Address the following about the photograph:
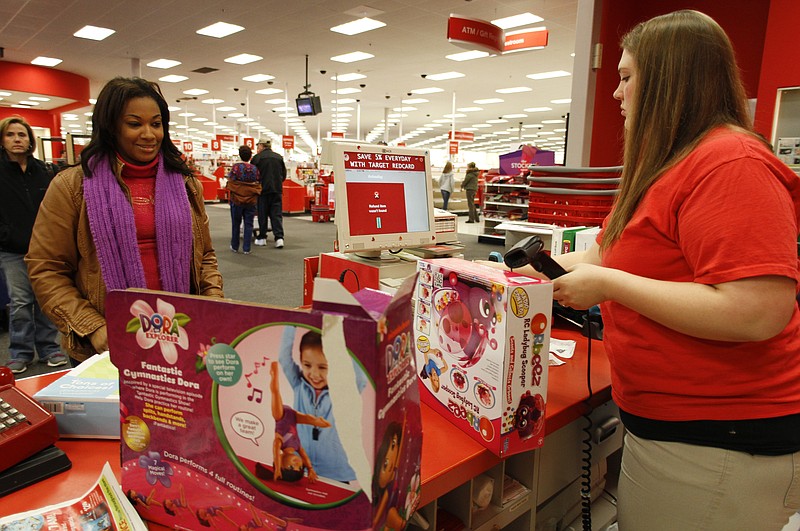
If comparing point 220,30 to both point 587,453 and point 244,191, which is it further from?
point 587,453

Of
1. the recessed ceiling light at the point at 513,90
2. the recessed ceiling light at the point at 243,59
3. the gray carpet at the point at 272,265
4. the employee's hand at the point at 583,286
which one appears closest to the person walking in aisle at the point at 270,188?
the gray carpet at the point at 272,265

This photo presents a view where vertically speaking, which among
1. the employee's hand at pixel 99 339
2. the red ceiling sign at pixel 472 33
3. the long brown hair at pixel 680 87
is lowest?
the employee's hand at pixel 99 339

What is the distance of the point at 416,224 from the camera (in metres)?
2.21

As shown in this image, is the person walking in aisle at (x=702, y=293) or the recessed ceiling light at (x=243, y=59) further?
the recessed ceiling light at (x=243, y=59)

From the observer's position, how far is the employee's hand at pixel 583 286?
3.08ft

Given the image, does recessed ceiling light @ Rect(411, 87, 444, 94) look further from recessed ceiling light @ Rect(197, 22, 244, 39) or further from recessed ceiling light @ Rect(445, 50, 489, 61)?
recessed ceiling light @ Rect(197, 22, 244, 39)

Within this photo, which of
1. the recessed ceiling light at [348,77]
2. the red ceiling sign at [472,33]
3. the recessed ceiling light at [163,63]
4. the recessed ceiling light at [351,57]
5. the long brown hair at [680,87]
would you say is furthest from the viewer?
the recessed ceiling light at [348,77]

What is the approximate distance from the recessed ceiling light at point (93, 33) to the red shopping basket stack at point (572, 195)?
32.4ft

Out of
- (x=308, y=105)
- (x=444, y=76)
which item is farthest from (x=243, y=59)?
(x=444, y=76)

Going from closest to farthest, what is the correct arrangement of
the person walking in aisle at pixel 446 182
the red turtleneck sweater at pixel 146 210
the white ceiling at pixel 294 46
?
the red turtleneck sweater at pixel 146 210 → the white ceiling at pixel 294 46 → the person walking in aisle at pixel 446 182

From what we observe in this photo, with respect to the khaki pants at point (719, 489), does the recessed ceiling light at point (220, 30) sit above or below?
above

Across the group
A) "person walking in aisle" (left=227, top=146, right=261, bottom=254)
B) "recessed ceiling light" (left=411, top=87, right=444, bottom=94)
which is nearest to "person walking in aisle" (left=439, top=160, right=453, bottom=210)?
"recessed ceiling light" (left=411, top=87, right=444, bottom=94)

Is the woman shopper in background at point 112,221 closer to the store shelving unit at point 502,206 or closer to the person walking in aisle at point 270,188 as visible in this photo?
the person walking in aisle at point 270,188

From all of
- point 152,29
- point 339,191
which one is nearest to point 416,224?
point 339,191
